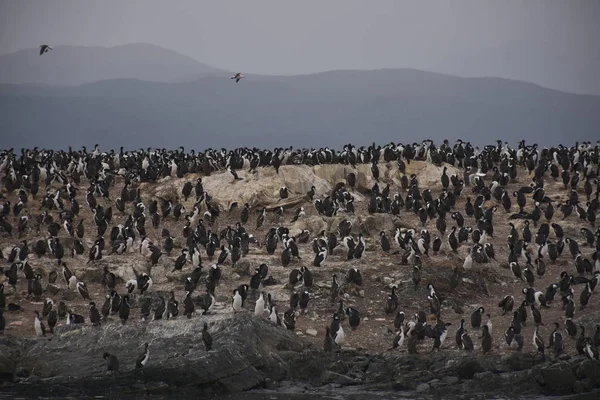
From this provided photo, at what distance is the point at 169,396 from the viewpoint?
64.0 feet

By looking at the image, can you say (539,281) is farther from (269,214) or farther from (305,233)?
(269,214)

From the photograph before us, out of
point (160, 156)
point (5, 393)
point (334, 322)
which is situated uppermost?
point (160, 156)

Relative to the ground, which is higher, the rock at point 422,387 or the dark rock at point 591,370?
the dark rock at point 591,370

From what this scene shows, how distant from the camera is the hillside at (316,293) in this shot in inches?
787

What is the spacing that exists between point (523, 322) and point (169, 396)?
32.5 ft

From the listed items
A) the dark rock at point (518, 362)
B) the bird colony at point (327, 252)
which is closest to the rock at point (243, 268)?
the bird colony at point (327, 252)

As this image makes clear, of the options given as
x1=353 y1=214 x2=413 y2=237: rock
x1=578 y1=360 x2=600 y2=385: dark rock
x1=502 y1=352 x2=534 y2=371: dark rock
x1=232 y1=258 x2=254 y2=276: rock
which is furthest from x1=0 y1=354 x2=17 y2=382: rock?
x1=353 y1=214 x2=413 y2=237: rock

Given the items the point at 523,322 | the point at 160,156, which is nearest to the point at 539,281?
the point at 523,322

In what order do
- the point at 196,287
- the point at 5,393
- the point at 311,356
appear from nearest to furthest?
the point at 5,393
the point at 311,356
the point at 196,287

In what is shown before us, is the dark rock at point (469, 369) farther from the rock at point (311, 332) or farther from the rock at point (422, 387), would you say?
the rock at point (311, 332)

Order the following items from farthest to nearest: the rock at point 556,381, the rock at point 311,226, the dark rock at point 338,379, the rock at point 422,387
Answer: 1. the rock at point 311,226
2. the dark rock at point 338,379
3. the rock at point 422,387
4. the rock at point 556,381

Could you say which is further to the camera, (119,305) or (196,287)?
(196,287)

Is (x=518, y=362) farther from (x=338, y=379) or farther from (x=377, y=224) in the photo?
(x=377, y=224)

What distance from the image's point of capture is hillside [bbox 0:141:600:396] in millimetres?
19984
